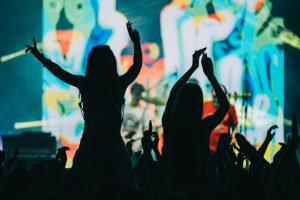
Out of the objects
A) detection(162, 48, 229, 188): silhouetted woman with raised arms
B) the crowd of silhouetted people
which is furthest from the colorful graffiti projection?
detection(162, 48, 229, 188): silhouetted woman with raised arms

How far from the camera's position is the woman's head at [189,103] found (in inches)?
117

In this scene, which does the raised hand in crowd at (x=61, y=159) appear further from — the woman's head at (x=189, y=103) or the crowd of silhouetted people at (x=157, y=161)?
the woman's head at (x=189, y=103)

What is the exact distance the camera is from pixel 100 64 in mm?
3299

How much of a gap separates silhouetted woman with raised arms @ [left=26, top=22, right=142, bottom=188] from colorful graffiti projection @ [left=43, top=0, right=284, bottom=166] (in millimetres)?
7082

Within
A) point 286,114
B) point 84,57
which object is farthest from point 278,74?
point 84,57

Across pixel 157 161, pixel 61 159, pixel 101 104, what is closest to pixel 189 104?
pixel 157 161

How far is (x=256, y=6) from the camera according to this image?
1071 cm

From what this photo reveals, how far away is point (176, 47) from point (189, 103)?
7.75 metres

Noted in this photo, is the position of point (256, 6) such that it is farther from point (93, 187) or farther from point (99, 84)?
point (93, 187)

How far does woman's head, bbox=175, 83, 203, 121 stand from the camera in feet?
9.76

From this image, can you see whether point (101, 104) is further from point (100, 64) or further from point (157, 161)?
point (157, 161)

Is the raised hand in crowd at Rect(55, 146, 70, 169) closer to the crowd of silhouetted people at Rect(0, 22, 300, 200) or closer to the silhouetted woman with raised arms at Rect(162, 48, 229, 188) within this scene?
the crowd of silhouetted people at Rect(0, 22, 300, 200)

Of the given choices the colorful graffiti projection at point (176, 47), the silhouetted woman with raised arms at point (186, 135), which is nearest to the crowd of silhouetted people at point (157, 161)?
the silhouetted woman with raised arms at point (186, 135)

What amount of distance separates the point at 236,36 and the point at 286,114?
5.69 ft
